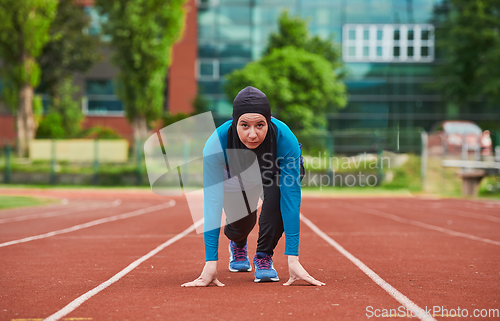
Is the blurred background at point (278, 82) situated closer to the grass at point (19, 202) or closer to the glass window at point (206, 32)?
the glass window at point (206, 32)

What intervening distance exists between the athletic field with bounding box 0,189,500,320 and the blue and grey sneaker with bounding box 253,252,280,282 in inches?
4.5

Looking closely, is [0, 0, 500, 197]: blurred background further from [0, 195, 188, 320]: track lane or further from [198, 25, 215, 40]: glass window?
[0, 195, 188, 320]: track lane

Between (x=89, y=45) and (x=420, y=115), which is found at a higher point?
(x=89, y=45)

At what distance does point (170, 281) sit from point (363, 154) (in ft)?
77.6

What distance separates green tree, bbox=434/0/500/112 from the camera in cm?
3853

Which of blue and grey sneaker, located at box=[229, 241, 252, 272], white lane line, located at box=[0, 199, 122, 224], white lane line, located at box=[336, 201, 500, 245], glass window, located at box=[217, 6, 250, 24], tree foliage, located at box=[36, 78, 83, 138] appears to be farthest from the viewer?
glass window, located at box=[217, 6, 250, 24]

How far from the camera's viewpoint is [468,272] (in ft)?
19.1

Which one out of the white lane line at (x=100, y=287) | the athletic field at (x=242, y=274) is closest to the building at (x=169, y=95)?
the athletic field at (x=242, y=274)

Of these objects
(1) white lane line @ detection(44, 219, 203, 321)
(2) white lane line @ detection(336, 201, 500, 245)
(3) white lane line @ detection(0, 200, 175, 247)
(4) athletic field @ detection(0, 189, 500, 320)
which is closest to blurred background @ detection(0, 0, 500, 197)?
(2) white lane line @ detection(336, 201, 500, 245)

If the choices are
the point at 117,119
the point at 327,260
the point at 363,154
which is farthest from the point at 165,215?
the point at 117,119

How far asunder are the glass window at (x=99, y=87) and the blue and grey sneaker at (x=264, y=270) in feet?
126

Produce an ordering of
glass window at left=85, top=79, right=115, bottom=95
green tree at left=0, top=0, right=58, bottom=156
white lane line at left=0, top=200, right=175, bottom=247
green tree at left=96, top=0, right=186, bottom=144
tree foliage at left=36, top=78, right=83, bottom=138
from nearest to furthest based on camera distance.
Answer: white lane line at left=0, top=200, right=175, bottom=247 → green tree at left=0, top=0, right=58, bottom=156 → green tree at left=96, top=0, right=186, bottom=144 → tree foliage at left=36, top=78, right=83, bottom=138 → glass window at left=85, top=79, right=115, bottom=95

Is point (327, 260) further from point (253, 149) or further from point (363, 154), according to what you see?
point (363, 154)

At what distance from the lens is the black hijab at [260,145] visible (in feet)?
15.1
